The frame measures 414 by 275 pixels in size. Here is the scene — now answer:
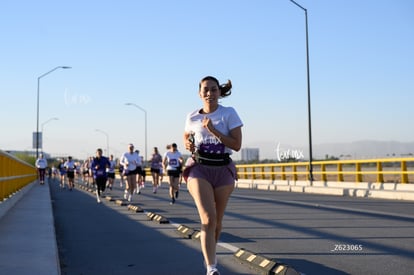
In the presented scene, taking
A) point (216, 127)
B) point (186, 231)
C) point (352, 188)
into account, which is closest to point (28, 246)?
point (186, 231)

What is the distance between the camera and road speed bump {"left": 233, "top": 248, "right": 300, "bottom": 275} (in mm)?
5891

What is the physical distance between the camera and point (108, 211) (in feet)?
50.5

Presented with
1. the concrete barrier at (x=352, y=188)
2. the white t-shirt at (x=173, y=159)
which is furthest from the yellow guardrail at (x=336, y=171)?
the white t-shirt at (x=173, y=159)

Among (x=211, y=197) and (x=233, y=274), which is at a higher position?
(x=211, y=197)

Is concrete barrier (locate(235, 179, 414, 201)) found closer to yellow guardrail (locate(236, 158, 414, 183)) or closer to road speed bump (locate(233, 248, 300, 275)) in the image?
yellow guardrail (locate(236, 158, 414, 183))

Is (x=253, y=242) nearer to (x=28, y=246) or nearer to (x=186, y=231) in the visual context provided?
(x=186, y=231)

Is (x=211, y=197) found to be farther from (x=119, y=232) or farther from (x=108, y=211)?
(x=108, y=211)

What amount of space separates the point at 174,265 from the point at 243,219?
19.0 feet

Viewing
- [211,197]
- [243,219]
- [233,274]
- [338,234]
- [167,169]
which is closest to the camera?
[211,197]

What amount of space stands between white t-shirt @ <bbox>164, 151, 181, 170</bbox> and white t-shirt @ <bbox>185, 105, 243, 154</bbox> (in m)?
13.3

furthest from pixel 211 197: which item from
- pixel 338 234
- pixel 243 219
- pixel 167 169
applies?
pixel 167 169

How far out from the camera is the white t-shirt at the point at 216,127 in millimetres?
5840

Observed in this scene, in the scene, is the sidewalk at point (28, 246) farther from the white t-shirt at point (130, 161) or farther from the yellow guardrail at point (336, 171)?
the yellow guardrail at point (336, 171)

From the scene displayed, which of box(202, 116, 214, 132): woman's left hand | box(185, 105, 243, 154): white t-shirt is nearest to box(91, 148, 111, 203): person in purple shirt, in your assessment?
box(185, 105, 243, 154): white t-shirt
